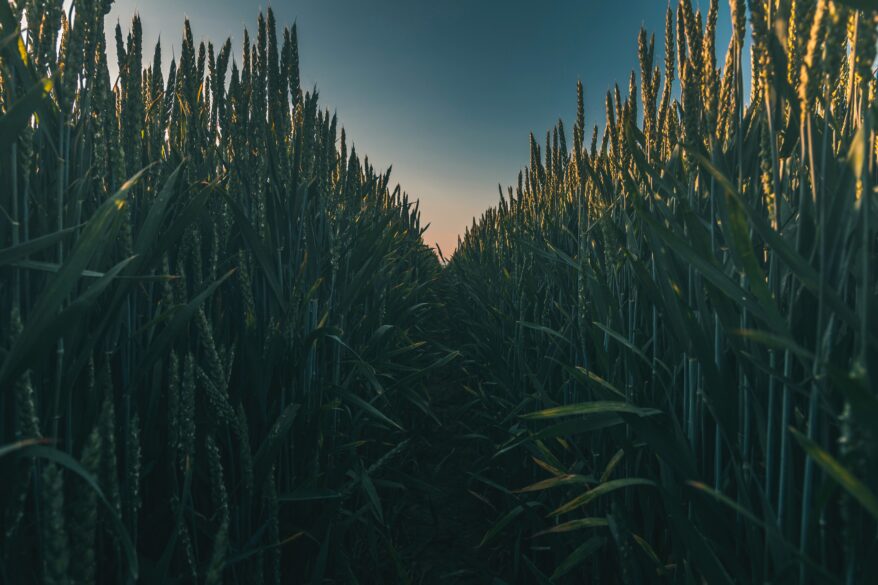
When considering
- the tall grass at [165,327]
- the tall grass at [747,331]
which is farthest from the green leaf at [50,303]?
the tall grass at [747,331]

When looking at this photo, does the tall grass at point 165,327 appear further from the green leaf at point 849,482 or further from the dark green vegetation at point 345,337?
the green leaf at point 849,482

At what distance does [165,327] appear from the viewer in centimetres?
81

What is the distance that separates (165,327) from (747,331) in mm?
800

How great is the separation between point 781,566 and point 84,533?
784 millimetres

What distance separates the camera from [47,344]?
55 cm

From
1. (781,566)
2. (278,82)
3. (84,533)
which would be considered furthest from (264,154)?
(781,566)

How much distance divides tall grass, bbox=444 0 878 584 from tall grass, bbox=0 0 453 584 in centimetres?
54

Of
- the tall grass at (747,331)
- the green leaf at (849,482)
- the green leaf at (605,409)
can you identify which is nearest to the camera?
the green leaf at (849,482)

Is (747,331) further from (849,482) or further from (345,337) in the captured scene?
(345,337)

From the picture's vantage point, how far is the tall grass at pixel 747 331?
501mm

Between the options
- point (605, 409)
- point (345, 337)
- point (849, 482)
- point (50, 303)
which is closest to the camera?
point (849, 482)

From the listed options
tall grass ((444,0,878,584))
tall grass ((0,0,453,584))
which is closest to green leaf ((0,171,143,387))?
tall grass ((0,0,453,584))

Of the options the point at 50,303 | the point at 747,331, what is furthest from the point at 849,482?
the point at 50,303

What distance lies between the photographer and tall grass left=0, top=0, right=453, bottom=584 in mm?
589
